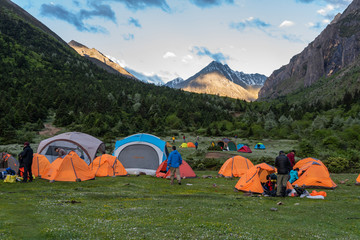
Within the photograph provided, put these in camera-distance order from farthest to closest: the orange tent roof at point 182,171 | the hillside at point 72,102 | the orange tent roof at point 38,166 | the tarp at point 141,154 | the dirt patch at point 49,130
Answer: the hillside at point 72,102, the dirt patch at point 49,130, the tarp at point 141,154, the orange tent roof at point 182,171, the orange tent roof at point 38,166

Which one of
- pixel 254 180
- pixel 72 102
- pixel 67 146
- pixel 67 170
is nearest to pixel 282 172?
pixel 254 180

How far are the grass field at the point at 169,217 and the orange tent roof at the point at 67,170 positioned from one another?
10.9 ft

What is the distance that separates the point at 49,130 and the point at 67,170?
45.3 m

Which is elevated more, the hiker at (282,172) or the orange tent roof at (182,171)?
the hiker at (282,172)

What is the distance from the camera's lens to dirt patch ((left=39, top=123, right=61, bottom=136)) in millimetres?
55650

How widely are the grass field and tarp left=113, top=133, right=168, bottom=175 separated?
10013 mm

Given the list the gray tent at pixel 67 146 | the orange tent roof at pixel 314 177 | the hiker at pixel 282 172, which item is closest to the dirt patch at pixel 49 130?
the gray tent at pixel 67 146

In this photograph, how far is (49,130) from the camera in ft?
194

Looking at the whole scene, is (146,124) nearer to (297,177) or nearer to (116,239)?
(297,177)

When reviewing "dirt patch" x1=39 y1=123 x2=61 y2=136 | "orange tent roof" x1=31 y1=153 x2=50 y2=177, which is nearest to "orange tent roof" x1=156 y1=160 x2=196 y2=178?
"orange tent roof" x1=31 y1=153 x2=50 y2=177

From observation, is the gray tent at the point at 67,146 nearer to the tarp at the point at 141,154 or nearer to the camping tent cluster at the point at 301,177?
the tarp at the point at 141,154

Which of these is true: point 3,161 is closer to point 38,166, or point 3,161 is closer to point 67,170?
point 38,166

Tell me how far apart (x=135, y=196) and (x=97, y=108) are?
7150cm

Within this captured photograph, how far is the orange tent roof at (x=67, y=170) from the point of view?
18.1 m
